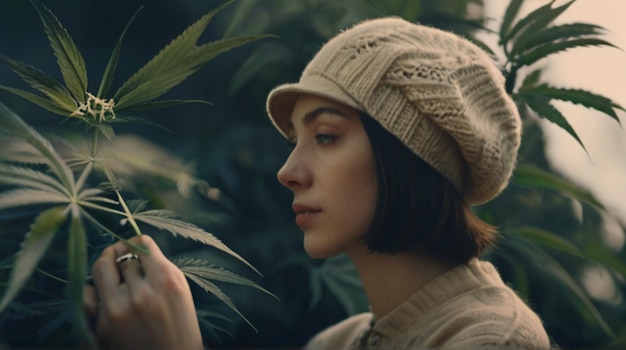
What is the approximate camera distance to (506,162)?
107 centimetres

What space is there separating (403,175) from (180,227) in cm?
33

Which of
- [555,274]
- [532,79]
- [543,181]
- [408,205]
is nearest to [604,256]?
[555,274]

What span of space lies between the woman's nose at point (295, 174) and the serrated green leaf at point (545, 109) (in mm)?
397

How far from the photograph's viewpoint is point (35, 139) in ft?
2.23

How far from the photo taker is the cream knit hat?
976mm

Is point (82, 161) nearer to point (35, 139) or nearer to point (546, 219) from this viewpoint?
point (35, 139)

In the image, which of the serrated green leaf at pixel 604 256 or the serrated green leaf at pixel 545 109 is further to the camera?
the serrated green leaf at pixel 604 256

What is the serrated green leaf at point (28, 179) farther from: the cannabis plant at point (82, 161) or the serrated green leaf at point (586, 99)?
the serrated green leaf at point (586, 99)

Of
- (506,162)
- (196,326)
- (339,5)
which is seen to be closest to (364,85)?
(506,162)

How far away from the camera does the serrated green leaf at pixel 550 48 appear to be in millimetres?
1216

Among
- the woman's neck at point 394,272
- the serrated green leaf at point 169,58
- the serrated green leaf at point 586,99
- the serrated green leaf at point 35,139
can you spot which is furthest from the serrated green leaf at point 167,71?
the serrated green leaf at point 586,99

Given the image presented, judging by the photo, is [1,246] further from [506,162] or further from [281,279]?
[281,279]

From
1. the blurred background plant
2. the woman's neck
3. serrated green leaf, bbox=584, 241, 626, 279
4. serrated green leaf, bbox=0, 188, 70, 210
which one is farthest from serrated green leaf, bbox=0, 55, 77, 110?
serrated green leaf, bbox=584, 241, 626, 279

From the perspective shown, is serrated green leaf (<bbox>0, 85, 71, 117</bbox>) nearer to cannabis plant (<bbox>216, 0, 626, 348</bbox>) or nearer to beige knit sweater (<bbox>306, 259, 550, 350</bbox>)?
beige knit sweater (<bbox>306, 259, 550, 350</bbox>)
